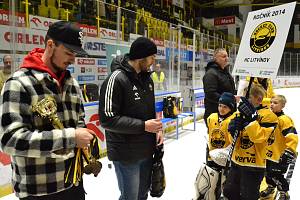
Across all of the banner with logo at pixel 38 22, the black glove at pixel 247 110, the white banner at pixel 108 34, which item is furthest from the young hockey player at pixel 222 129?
the white banner at pixel 108 34

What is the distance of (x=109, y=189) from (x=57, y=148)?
8.59ft

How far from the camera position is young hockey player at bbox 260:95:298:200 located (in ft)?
9.27

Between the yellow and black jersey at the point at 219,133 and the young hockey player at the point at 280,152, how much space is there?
0.55 metres

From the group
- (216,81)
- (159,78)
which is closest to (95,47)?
(159,78)

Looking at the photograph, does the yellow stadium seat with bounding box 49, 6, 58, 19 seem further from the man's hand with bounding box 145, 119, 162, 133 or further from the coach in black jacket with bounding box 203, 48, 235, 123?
the man's hand with bounding box 145, 119, 162, 133

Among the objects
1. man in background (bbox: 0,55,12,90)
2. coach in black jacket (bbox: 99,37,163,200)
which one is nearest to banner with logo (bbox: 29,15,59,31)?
man in background (bbox: 0,55,12,90)

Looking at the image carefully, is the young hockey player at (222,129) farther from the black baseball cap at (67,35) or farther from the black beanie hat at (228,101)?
the black baseball cap at (67,35)

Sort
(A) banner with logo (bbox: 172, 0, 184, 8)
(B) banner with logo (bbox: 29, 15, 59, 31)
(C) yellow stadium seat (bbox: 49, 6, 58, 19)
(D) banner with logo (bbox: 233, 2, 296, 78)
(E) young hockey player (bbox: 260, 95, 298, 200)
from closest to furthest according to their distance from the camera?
(D) banner with logo (bbox: 233, 2, 296, 78) → (E) young hockey player (bbox: 260, 95, 298, 200) → (B) banner with logo (bbox: 29, 15, 59, 31) → (C) yellow stadium seat (bbox: 49, 6, 58, 19) → (A) banner with logo (bbox: 172, 0, 184, 8)

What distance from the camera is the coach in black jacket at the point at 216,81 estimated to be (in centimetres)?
358

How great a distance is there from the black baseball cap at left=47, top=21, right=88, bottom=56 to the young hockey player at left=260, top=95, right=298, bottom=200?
7.29 ft

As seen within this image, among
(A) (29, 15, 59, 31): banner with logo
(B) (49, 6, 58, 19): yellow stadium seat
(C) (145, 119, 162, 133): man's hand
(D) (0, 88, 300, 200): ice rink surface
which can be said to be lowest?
(D) (0, 88, 300, 200): ice rink surface

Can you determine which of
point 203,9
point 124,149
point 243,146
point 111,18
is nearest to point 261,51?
point 243,146

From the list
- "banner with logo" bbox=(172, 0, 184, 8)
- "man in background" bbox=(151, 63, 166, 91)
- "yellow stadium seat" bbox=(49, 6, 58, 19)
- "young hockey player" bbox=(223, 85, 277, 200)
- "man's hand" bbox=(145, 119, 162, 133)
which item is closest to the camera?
"man's hand" bbox=(145, 119, 162, 133)

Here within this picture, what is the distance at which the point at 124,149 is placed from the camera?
1.94 metres
